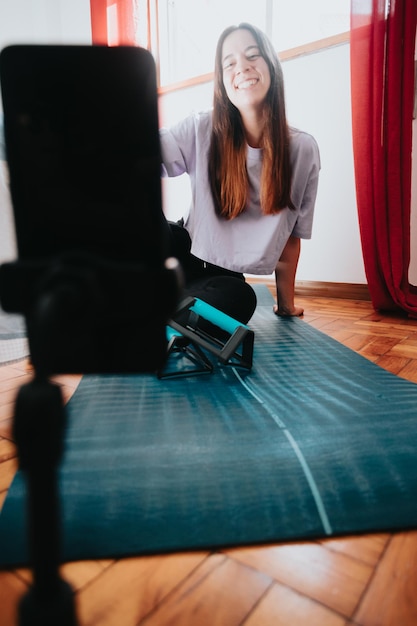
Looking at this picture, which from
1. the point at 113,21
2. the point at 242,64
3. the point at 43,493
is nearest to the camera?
the point at 43,493

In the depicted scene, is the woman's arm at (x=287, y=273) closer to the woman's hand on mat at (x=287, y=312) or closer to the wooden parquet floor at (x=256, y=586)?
the woman's hand on mat at (x=287, y=312)

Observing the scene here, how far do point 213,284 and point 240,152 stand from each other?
Answer: 355 mm

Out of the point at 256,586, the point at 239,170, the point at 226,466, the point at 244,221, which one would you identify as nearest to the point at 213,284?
the point at 244,221

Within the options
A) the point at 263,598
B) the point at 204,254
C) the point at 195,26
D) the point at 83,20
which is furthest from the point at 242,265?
the point at 83,20

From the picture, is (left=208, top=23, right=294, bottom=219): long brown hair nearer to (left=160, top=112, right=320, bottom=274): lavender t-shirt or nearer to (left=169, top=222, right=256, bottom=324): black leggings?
(left=160, top=112, right=320, bottom=274): lavender t-shirt

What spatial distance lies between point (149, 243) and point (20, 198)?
0.28ft

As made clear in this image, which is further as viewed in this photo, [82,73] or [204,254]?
[204,254]

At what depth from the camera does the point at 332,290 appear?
1.82 metres

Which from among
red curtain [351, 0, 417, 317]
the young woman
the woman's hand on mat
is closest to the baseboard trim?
red curtain [351, 0, 417, 317]

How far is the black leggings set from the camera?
1083mm

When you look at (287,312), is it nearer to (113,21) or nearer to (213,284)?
(213,284)

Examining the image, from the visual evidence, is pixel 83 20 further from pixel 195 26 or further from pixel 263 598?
pixel 263 598

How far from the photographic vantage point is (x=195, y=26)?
2.28 metres

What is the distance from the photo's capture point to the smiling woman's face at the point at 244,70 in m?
1.02
